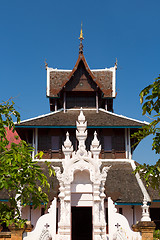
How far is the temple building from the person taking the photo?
12.8 m

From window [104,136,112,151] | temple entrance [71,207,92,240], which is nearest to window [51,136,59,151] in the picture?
window [104,136,112,151]

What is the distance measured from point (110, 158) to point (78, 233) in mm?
4842

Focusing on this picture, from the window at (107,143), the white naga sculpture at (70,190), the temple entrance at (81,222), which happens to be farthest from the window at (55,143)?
the white naga sculpture at (70,190)

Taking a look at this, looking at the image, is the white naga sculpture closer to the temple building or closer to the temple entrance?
the temple building

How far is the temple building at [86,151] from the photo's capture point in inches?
503

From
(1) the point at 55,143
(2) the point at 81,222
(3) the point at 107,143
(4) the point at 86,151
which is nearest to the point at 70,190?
(4) the point at 86,151

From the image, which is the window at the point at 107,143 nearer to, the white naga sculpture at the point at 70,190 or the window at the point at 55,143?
the window at the point at 55,143

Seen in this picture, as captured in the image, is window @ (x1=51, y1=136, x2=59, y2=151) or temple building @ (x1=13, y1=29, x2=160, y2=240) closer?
temple building @ (x1=13, y1=29, x2=160, y2=240)

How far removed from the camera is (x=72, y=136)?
2062 cm

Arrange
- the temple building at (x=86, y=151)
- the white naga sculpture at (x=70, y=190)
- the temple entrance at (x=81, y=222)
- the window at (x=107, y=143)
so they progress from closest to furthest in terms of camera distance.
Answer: the white naga sculpture at (x=70, y=190), the temple building at (x=86, y=151), the temple entrance at (x=81, y=222), the window at (x=107, y=143)

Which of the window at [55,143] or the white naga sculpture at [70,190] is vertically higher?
the window at [55,143]

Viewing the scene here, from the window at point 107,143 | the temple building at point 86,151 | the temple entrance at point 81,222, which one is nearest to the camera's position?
the temple building at point 86,151

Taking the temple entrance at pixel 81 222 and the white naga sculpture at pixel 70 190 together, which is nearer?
the white naga sculpture at pixel 70 190

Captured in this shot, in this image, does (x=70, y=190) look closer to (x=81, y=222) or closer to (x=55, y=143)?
(x=81, y=222)
